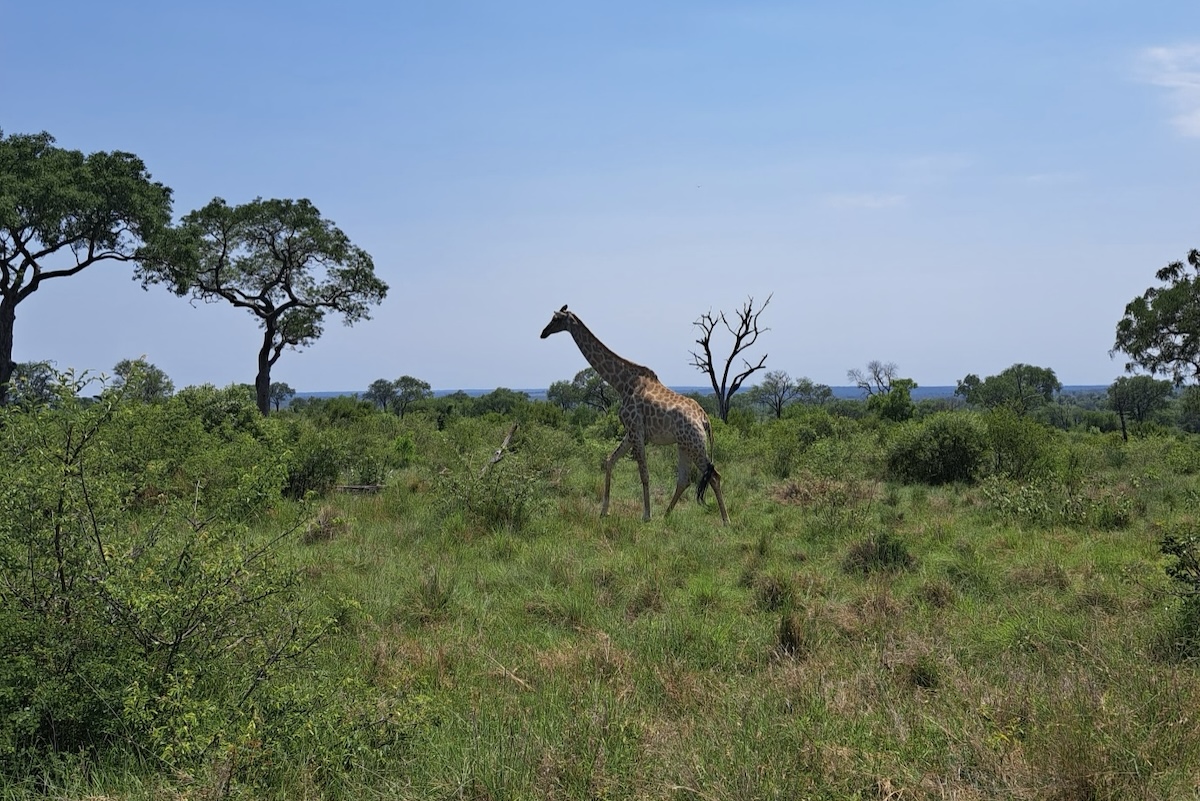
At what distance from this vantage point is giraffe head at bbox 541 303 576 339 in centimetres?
1173

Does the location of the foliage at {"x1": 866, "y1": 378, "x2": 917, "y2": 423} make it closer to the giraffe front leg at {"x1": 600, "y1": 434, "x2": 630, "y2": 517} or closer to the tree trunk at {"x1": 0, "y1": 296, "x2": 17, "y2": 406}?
the giraffe front leg at {"x1": 600, "y1": 434, "x2": 630, "y2": 517}

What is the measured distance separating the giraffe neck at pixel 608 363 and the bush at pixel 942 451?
6.00m

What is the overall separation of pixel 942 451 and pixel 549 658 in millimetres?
11561

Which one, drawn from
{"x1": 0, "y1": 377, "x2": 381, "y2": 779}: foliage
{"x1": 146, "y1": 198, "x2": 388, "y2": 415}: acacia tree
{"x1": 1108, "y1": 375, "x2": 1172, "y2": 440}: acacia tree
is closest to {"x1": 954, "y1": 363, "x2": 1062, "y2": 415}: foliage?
{"x1": 1108, "y1": 375, "x2": 1172, "y2": 440}: acacia tree

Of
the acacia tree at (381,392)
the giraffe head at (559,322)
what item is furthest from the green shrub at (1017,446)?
the acacia tree at (381,392)

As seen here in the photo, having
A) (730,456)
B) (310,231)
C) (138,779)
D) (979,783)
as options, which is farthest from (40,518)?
(310,231)

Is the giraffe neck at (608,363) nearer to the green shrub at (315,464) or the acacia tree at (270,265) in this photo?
the green shrub at (315,464)

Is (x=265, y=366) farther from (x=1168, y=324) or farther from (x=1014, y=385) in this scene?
(x=1014, y=385)

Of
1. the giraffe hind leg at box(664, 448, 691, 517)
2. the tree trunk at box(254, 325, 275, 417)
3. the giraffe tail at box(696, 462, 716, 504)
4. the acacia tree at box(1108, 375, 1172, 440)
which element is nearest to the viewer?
the giraffe tail at box(696, 462, 716, 504)

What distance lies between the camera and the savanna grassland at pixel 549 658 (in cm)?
311

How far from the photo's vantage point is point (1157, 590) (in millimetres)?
5840

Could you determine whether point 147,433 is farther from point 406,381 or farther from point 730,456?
point 406,381

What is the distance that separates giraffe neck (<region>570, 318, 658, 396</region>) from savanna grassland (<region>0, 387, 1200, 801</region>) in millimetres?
3675

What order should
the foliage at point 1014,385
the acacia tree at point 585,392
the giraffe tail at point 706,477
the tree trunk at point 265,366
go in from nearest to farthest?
the giraffe tail at point 706,477
the tree trunk at point 265,366
the acacia tree at point 585,392
the foliage at point 1014,385
